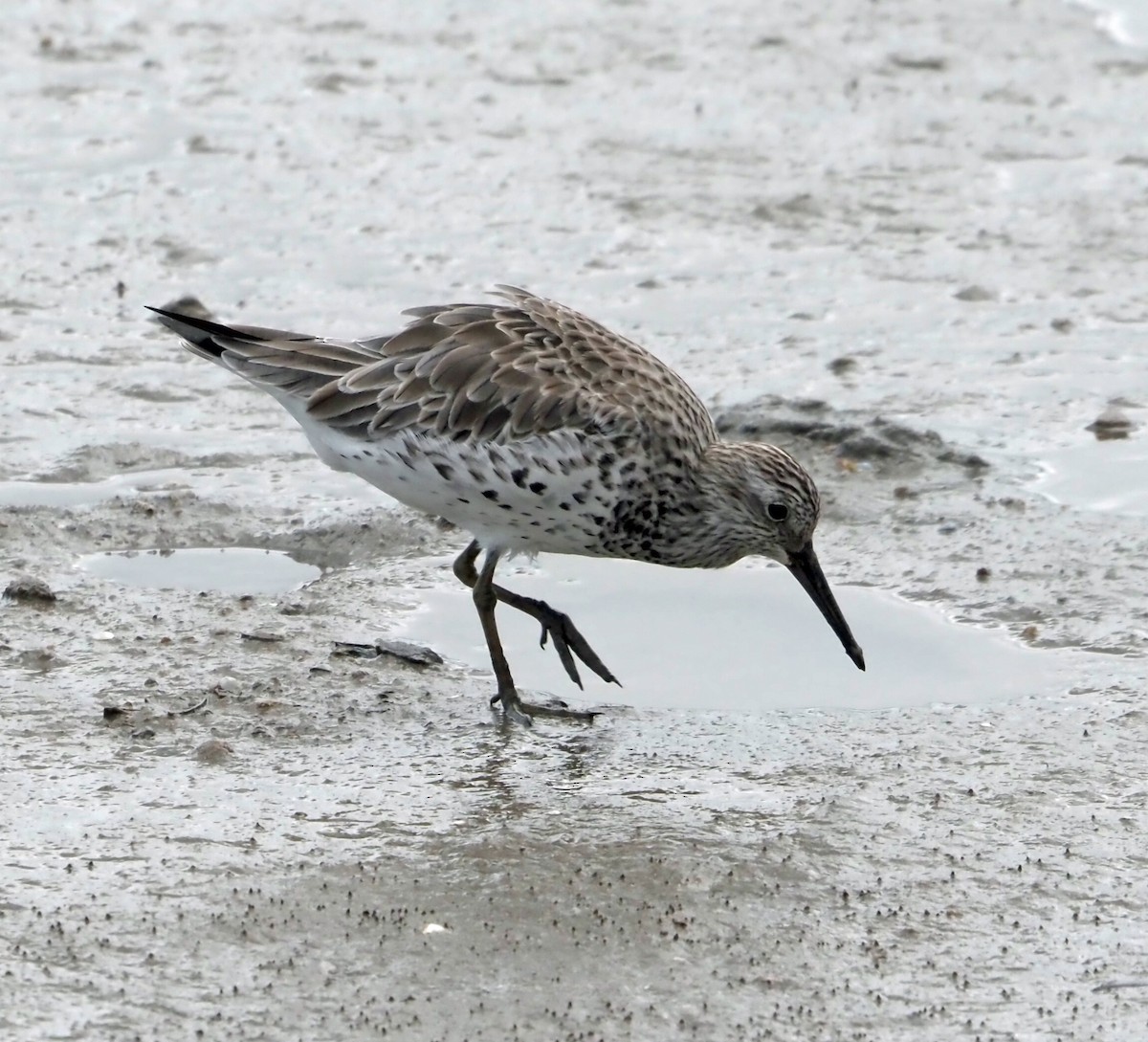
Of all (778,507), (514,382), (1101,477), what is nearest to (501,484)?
(514,382)

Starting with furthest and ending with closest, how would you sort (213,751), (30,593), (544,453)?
(30,593)
(544,453)
(213,751)

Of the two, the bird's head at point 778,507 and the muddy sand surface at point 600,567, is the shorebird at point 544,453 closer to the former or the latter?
the bird's head at point 778,507

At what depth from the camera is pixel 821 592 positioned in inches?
288

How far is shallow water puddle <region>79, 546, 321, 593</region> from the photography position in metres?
7.88

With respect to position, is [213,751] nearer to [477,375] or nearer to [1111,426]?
[477,375]

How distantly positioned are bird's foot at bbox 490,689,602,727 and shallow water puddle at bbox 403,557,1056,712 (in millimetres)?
220

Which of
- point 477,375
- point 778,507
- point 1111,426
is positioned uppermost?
point 477,375

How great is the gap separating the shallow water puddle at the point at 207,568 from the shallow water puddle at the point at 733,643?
630 mm

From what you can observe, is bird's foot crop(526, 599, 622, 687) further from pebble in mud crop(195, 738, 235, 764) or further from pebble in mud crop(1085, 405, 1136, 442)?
pebble in mud crop(1085, 405, 1136, 442)

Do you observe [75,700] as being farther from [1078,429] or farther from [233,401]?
[1078,429]

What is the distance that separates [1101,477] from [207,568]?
13.3 ft

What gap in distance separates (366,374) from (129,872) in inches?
96.4

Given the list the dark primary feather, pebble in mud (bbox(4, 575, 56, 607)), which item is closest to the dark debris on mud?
the dark primary feather

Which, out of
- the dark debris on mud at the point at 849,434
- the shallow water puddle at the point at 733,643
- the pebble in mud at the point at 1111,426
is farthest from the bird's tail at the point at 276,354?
the pebble in mud at the point at 1111,426
